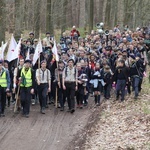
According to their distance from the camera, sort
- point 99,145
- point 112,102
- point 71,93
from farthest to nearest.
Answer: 1. point 112,102
2. point 71,93
3. point 99,145

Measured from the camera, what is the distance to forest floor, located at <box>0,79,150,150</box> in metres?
10.9

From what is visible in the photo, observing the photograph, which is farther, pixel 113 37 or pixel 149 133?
pixel 113 37

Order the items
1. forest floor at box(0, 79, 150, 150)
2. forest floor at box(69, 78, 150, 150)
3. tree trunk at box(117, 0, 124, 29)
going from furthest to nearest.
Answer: tree trunk at box(117, 0, 124, 29) < forest floor at box(0, 79, 150, 150) < forest floor at box(69, 78, 150, 150)

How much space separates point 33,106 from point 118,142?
223 inches

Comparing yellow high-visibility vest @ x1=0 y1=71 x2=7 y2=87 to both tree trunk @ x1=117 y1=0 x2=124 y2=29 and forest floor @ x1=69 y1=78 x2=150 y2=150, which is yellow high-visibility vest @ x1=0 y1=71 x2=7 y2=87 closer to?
forest floor @ x1=69 y1=78 x2=150 y2=150

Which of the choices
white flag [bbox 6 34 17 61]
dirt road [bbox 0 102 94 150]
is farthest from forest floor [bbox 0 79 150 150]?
white flag [bbox 6 34 17 61]


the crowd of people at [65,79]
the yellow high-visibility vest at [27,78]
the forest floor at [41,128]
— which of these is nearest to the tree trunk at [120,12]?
the crowd of people at [65,79]

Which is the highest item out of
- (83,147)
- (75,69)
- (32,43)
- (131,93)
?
(32,43)

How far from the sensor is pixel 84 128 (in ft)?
41.8

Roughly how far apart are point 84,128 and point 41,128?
1.48m

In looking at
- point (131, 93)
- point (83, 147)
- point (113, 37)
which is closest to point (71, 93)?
point (131, 93)

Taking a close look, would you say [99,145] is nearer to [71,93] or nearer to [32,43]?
[71,93]

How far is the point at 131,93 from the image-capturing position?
16.4 meters

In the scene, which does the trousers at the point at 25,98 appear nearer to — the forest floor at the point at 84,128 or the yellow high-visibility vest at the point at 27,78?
the yellow high-visibility vest at the point at 27,78
